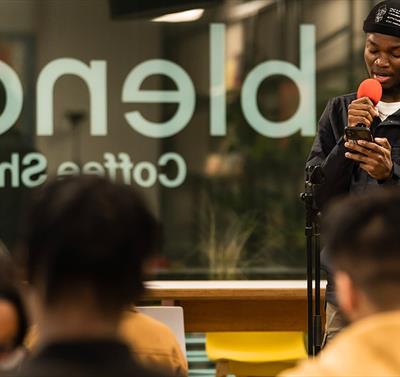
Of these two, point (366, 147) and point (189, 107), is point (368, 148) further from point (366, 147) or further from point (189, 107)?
point (189, 107)

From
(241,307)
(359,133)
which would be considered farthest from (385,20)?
(241,307)

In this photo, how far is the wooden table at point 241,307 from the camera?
18.6 feet

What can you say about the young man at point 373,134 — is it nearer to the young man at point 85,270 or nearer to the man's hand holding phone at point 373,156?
the man's hand holding phone at point 373,156

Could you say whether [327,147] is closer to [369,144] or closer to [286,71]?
[369,144]

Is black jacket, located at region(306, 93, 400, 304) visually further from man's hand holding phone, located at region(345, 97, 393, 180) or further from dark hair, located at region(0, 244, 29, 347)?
dark hair, located at region(0, 244, 29, 347)

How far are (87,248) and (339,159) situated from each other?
226cm

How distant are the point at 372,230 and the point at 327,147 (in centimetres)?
222

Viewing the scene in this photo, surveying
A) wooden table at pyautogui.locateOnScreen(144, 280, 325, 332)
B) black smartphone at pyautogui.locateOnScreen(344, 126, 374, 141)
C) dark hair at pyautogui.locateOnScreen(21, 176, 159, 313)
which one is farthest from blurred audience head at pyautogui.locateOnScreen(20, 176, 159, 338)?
wooden table at pyautogui.locateOnScreen(144, 280, 325, 332)

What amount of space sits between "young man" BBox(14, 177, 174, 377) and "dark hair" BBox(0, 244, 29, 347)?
331 millimetres

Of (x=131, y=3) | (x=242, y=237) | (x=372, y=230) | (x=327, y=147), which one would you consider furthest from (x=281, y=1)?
(x=372, y=230)

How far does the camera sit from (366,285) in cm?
196

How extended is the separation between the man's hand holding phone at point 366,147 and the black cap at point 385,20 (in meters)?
0.34

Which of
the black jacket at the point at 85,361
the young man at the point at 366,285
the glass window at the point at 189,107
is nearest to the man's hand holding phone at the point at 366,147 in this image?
the young man at the point at 366,285

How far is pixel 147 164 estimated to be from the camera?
22.6ft
